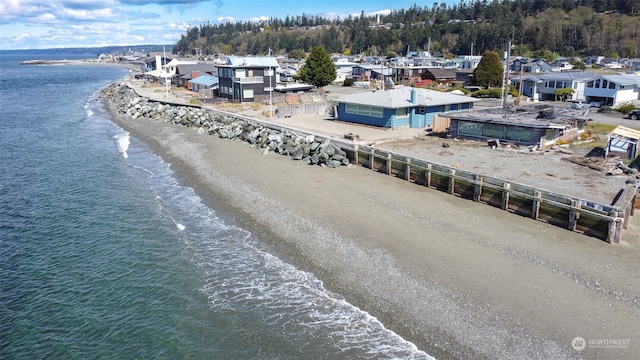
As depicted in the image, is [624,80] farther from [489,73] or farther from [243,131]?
[243,131]

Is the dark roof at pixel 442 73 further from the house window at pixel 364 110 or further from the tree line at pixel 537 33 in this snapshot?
the tree line at pixel 537 33

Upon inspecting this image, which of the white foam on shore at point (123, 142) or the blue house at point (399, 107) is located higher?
the blue house at point (399, 107)

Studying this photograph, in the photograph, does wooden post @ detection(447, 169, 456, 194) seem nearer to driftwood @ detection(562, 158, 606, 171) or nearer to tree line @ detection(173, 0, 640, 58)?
driftwood @ detection(562, 158, 606, 171)

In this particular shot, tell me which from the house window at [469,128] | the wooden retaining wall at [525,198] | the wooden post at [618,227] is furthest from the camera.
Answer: the house window at [469,128]

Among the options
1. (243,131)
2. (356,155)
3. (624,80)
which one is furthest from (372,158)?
(624,80)

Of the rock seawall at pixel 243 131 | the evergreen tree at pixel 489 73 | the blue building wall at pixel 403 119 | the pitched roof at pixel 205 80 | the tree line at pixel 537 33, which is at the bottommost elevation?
the rock seawall at pixel 243 131

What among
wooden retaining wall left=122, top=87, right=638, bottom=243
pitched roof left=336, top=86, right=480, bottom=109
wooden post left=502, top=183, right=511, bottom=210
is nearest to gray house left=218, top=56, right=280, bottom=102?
pitched roof left=336, top=86, right=480, bottom=109

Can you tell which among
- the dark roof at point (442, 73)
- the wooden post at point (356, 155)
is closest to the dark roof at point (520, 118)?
the wooden post at point (356, 155)
